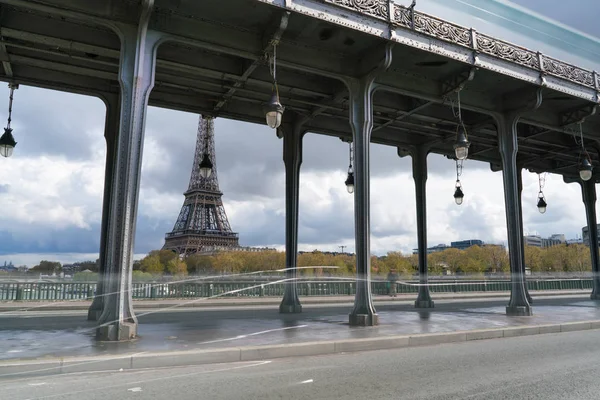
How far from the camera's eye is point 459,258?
8719 cm

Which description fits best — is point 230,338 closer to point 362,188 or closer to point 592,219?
point 362,188

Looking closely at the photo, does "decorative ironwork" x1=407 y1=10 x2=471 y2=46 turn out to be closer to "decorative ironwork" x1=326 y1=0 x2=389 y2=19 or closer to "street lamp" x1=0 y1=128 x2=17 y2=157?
"decorative ironwork" x1=326 y1=0 x2=389 y2=19

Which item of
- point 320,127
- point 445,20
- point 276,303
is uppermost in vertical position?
point 445,20

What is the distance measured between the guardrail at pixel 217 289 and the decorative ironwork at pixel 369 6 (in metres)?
11.8

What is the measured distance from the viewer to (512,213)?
610 inches

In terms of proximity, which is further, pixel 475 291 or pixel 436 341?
pixel 475 291

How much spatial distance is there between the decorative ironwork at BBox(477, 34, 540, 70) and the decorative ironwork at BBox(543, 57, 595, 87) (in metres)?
0.63

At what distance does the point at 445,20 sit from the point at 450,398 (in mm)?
10847

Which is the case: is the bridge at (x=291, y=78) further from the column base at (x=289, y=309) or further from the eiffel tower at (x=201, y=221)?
the eiffel tower at (x=201, y=221)

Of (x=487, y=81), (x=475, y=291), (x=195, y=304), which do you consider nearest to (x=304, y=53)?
(x=487, y=81)

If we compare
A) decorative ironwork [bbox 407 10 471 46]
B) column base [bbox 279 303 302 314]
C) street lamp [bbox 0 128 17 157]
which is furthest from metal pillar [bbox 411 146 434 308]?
street lamp [bbox 0 128 17 157]

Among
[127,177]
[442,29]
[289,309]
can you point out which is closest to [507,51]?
[442,29]

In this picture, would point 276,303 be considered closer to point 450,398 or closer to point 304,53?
point 304,53

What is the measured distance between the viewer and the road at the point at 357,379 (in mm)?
5551
